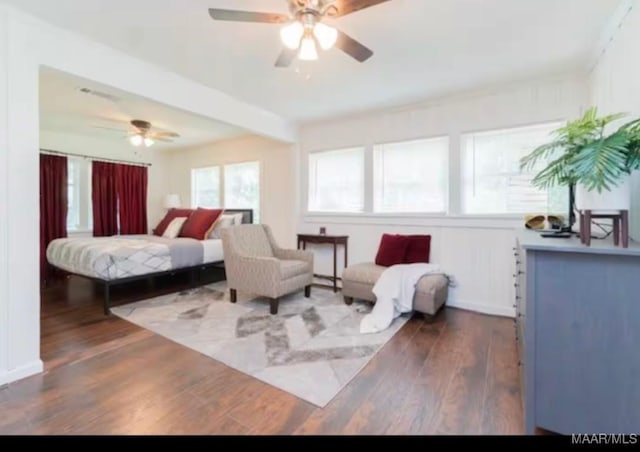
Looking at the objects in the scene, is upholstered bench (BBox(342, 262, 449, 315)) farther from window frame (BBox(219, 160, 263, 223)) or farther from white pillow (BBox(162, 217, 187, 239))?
white pillow (BBox(162, 217, 187, 239))

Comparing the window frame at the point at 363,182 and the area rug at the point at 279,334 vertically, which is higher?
the window frame at the point at 363,182

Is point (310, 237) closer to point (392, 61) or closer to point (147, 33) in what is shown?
point (392, 61)

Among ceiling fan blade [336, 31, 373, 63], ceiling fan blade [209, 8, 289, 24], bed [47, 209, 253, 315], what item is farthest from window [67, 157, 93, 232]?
ceiling fan blade [336, 31, 373, 63]

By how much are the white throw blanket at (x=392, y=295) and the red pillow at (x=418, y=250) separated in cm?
35

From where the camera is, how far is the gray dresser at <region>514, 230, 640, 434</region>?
1.31 meters

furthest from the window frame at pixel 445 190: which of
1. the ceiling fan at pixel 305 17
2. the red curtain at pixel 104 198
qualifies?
the red curtain at pixel 104 198

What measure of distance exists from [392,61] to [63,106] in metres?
3.87

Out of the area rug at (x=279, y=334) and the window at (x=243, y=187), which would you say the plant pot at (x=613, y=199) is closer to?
the area rug at (x=279, y=334)

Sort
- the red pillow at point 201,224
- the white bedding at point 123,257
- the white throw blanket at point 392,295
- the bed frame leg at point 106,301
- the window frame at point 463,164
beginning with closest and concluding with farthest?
the white throw blanket at point 392,295, the window frame at point 463,164, the bed frame leg at point 106,301, the white bedding at point 123,257, the red pillow at point 201,224

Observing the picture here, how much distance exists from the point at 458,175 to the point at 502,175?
0.42 metres

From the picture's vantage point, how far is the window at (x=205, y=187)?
232 inches

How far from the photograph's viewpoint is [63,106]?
149 inches

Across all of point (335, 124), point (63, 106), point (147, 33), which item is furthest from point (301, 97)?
point (63, 106)

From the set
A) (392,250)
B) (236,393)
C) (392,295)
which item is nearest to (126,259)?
(236,393)
